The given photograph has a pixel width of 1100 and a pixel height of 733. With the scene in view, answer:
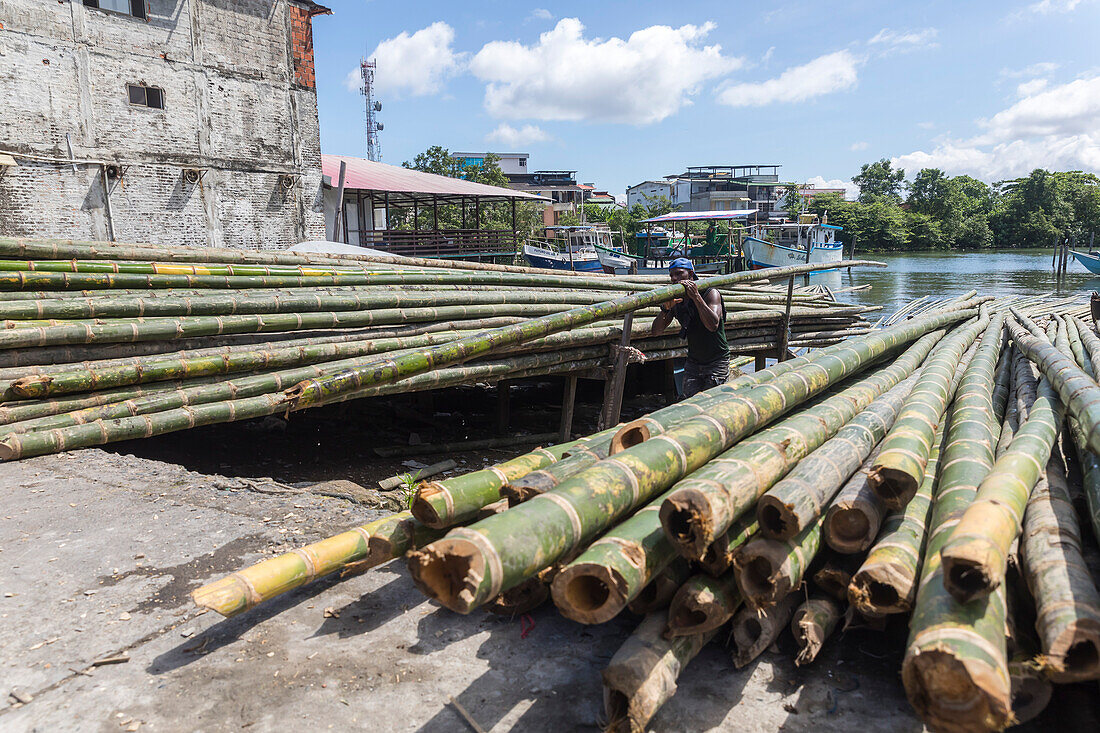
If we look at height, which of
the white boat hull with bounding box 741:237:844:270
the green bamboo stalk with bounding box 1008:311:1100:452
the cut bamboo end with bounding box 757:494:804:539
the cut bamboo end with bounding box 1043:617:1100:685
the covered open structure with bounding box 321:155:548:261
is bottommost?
the cut bamboo end with bounding box 1043:617:1100:685

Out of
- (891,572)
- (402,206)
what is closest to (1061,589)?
(891,572)

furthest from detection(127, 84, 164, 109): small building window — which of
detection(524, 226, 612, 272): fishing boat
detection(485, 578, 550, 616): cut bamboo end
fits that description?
detection(485, 578, 550, 616): cut bamboo end

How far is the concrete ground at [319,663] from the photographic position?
2.23 metres

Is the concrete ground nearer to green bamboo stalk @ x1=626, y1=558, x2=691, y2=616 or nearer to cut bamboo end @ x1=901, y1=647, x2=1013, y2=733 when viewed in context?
green bamboo stalk @ x1=626, y1=558, x2=691, y2=616

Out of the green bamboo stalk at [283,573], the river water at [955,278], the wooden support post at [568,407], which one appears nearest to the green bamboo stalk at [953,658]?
the green bamboo stalk at [283,573]

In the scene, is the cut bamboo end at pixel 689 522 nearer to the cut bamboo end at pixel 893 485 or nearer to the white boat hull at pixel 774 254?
the cut bamboo end at pixel 893 485

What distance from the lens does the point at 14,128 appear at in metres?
12.6

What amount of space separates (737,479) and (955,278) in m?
43.6

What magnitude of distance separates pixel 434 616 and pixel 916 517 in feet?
6.60

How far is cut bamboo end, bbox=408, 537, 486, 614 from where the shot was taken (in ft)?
6.36

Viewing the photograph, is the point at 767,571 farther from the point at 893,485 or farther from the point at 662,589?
the point at 893,485

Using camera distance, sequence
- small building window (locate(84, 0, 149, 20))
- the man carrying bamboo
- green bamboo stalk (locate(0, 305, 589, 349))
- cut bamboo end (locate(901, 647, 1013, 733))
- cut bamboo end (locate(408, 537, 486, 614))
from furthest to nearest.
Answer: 1. small building window (locate(84, 0, 149, 20))
2. the man carrying bamboo
3. green bamboo stalk (locate(0, 305, 589, 349))
4. cut bamboo end (locate(408, 537, 486, 614))
5. cut bamboo end (locate(901, 647, 1013, 733))

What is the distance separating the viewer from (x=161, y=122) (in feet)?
46.8

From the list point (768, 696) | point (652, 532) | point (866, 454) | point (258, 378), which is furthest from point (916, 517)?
point (258, 378)
